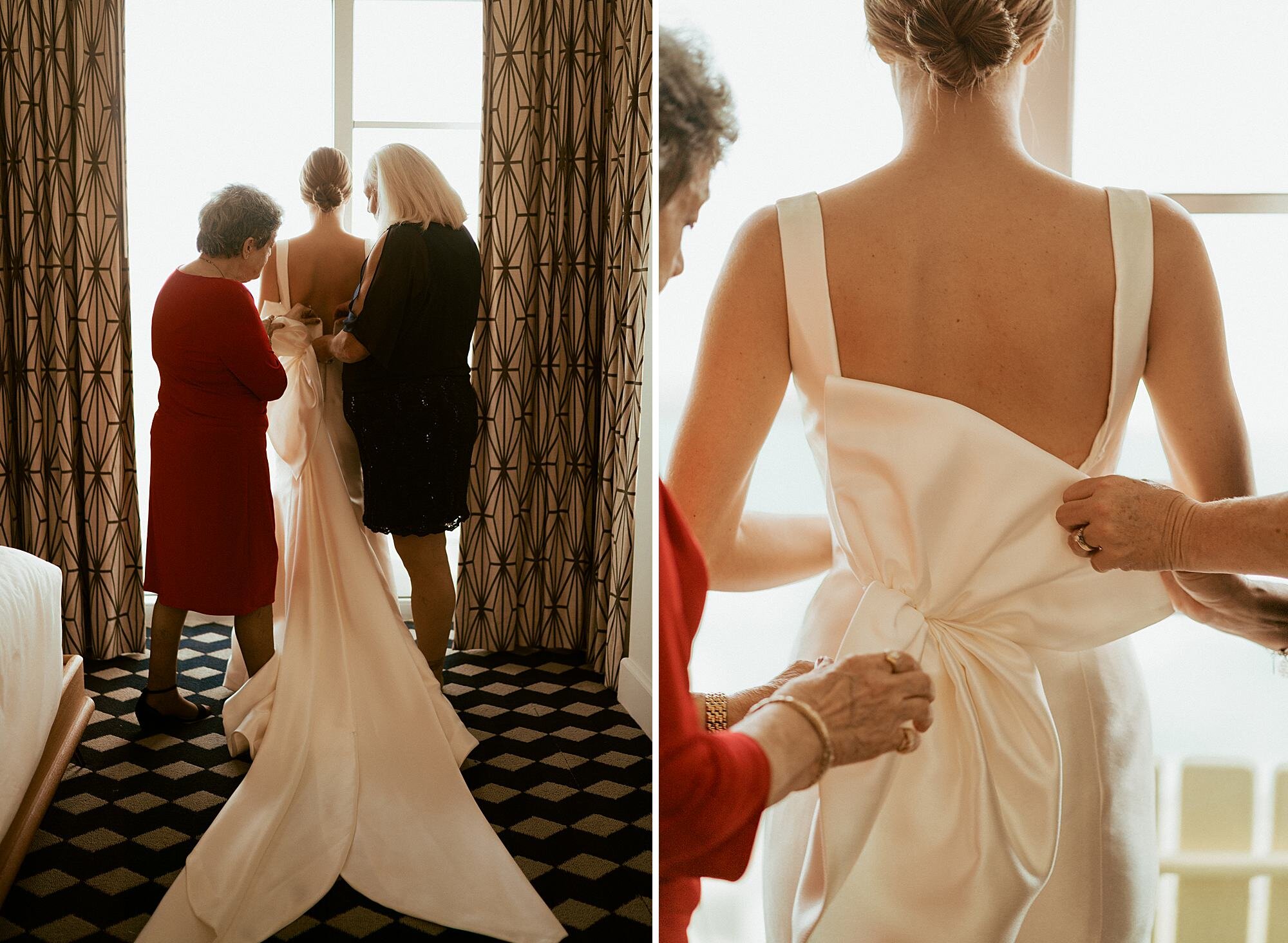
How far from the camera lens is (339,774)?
1.07m

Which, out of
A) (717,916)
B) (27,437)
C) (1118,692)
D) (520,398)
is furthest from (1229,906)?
(27,437)

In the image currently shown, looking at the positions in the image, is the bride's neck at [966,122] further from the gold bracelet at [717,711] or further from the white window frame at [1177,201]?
the gold bracelet at [717,711]

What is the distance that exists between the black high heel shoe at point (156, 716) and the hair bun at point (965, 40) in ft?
3.27

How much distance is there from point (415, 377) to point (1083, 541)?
0.71m

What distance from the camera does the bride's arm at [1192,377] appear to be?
1.11ft

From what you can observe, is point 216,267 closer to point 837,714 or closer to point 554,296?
point 554,296

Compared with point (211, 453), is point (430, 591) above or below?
below

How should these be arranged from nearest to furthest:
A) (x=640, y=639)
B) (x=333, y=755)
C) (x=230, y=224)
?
(x=230, y=224) < (x=333, y=755) < (x=640, y=639)

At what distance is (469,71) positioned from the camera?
0.95 metres

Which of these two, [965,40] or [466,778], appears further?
[466,778]

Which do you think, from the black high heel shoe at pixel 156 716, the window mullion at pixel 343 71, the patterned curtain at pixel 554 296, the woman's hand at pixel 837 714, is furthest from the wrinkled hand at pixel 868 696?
the black high heel shoe at pixel 156 716

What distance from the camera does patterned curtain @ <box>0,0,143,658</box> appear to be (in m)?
0.85

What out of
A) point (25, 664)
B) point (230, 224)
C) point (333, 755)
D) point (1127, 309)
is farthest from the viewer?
point (333, 755)

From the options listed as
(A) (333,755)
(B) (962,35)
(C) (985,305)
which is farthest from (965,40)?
(A) (333,755)
